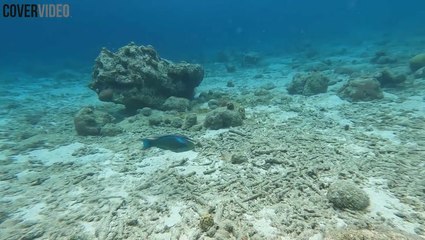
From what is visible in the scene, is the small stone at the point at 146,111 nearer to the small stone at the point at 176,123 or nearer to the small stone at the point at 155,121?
the small stone at the point at 155,121

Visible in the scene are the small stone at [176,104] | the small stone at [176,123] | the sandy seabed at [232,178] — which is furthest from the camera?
the small stone at [176,104]

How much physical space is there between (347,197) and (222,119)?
5.03 m

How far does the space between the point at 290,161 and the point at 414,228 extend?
2.70 meters

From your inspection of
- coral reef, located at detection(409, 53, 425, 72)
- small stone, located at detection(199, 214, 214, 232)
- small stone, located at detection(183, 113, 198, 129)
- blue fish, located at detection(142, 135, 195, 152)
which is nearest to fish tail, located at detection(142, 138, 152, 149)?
blue fish, located at detection(142, 135, 195, 152)

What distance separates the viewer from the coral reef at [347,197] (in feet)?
16.7

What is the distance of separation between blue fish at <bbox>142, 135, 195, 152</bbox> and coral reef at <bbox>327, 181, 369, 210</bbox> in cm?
369

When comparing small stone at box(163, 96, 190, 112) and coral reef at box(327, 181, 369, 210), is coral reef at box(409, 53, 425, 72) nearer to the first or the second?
small stone at box(163, 96, 190, 112)

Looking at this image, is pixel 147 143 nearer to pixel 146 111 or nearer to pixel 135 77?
pixel 146 111

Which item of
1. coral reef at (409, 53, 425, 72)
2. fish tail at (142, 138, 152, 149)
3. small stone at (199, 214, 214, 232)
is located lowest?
small stone at (199, 214, 214, 232)

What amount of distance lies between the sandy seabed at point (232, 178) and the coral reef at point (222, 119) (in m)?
0.42

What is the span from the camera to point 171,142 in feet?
25.0

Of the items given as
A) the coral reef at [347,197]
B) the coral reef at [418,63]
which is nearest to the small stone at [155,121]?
the coral reef at [347,197]

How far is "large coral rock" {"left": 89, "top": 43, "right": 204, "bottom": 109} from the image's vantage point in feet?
38.1

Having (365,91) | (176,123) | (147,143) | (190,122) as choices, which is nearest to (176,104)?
(176,123)
